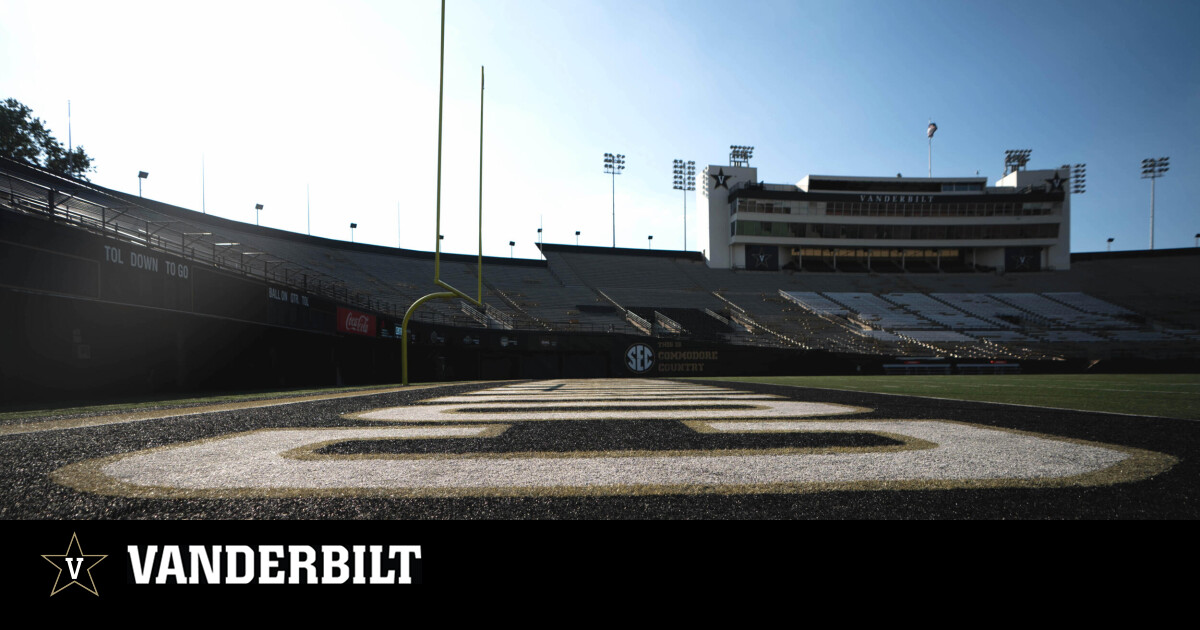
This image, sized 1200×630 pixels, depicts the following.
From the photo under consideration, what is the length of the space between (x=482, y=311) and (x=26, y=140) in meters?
21.6

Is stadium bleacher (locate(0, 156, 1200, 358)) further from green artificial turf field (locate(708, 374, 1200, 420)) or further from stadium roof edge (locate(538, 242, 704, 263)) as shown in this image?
green artificial turf field (locate(708, 374, 1200, 420))

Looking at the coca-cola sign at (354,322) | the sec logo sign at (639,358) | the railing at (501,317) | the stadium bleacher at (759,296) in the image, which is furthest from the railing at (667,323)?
the coca-cola sign at (354,322)

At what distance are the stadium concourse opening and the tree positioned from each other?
20.1 ft

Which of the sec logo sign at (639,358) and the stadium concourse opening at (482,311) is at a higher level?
the stadium concourse opening at (482,311)

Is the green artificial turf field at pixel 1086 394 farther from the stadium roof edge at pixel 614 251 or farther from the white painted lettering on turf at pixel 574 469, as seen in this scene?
the stadium roof edge at pixel 614 251

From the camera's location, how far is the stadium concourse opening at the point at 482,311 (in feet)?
28.3

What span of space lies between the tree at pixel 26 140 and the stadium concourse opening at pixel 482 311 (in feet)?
20.1

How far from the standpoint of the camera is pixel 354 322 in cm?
1475

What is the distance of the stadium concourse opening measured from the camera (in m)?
8.63

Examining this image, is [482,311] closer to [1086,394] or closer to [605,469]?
[1086,394]

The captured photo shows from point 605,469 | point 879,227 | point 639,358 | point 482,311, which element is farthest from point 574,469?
point 879,227

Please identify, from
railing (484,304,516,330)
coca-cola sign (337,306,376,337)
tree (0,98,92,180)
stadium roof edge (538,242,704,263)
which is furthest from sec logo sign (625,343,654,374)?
tree (0,98,92,180)
